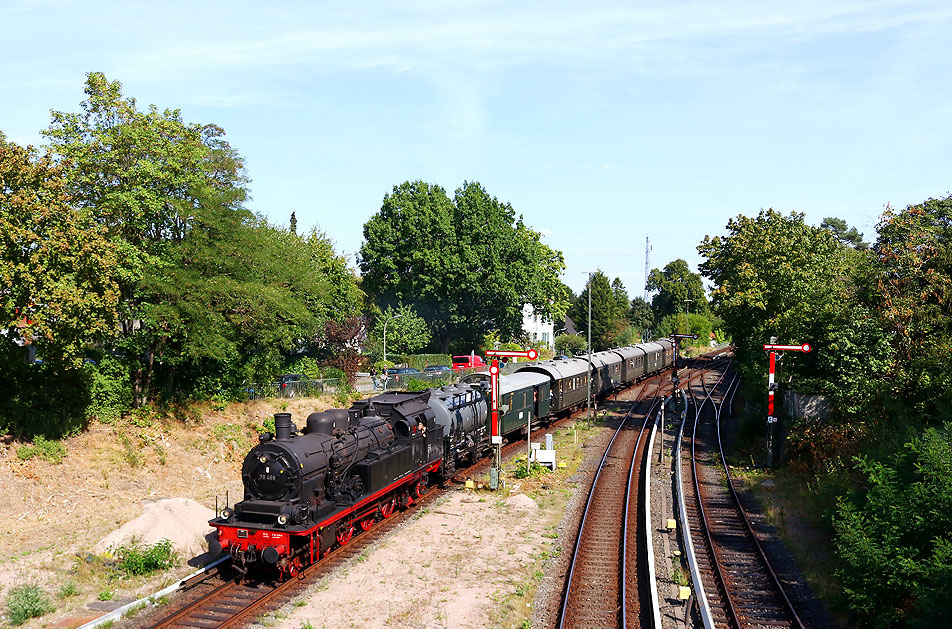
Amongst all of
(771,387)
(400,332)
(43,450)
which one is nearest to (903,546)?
(771,387)

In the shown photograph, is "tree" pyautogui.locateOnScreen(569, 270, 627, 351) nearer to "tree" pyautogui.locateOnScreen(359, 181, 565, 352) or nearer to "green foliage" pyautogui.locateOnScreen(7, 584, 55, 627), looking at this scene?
"tree" pyautogui.locateOnScreen(359, 181, 565, 352)

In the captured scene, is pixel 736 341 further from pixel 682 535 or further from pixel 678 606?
pixel 678 606

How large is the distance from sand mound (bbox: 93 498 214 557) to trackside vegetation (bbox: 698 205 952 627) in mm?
16268

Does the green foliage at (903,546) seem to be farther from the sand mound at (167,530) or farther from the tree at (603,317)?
the tree at (603,317)

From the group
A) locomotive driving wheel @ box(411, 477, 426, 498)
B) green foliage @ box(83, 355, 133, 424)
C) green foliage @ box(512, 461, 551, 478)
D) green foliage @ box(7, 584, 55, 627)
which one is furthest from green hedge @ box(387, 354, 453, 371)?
green foliage @ box(7, 584, 55, 627)

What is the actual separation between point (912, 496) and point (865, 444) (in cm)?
1042

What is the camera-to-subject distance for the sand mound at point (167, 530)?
1758 cm

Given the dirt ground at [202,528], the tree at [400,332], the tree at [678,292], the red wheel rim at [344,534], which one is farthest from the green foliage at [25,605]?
the tree at [678,292]

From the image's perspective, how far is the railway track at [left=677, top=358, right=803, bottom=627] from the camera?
15.0m

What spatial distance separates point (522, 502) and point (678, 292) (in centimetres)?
10314

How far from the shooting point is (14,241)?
19.9m

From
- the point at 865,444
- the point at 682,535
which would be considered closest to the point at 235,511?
the point at 682,535

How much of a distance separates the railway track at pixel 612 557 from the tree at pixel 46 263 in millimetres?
17348

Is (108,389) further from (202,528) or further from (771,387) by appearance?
(771,387)
